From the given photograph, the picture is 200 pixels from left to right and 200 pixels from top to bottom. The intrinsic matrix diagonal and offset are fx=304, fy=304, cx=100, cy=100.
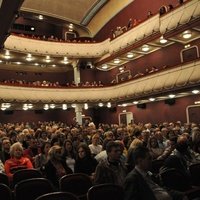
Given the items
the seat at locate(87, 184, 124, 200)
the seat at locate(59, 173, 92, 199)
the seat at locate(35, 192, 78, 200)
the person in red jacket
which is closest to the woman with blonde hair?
the seat at locate(59, 173, 92, 199)

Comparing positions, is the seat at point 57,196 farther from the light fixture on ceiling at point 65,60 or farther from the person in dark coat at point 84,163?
the light fixture on ceiling at point 65,60

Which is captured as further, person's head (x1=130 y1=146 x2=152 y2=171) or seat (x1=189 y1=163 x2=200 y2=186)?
seat (x1=189 y1=163 x2=200 y2=186)

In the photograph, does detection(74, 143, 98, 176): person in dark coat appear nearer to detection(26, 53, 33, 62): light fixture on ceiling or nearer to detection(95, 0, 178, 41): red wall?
detection(95, 0, 178, 41): red wall

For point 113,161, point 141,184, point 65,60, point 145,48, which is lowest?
point 141,184

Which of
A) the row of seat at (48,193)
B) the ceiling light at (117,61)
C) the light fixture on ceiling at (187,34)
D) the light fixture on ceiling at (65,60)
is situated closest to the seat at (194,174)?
the row of seat at (48,193)

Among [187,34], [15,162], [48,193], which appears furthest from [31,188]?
[187,34]

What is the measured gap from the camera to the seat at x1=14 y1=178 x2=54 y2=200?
4102mm

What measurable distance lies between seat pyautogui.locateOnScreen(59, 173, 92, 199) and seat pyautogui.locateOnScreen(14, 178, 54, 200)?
1.01 feet

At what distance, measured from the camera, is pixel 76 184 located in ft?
15.0

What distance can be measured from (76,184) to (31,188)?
0.72m

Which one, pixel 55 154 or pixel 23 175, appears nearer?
pixel 23 175

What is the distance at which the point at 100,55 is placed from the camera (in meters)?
22.2

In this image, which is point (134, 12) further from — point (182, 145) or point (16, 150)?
point (16, 150)

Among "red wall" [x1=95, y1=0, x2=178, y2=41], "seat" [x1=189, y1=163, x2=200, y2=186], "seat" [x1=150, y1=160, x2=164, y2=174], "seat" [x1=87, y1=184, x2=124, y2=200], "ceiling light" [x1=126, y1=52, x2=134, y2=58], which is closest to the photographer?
"seat" [x1=87, y1=184, x2=124, y2=200]
